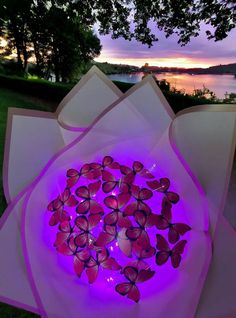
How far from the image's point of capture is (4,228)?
4.53 ft

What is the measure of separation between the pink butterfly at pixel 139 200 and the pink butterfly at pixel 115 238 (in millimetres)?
74

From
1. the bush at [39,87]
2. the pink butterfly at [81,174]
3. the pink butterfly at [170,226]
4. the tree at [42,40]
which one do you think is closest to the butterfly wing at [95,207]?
the pink butterfly at [81,174]

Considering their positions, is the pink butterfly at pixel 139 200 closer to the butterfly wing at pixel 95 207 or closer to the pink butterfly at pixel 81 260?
the butterfly wing at pixel 95 207

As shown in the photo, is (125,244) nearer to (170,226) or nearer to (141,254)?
(141,254)

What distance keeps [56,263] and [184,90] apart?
10.3 metres

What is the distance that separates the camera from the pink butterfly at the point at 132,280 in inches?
45.8

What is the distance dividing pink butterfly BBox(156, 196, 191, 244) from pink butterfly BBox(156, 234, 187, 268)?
0.02m

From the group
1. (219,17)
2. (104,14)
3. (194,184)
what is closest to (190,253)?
(194,184)

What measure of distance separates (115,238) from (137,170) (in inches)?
11.0

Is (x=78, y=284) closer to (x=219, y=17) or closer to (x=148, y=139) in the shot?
(x=148, y=139)

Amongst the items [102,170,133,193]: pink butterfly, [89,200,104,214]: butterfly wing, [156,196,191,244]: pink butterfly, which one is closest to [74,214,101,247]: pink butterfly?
[89,200,104,214]: butterfly wing

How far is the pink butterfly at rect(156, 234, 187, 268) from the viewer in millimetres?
1164

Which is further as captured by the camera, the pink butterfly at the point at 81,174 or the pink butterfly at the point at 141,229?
the pink butterfly at the point at 81,174

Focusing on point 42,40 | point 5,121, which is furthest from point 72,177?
point 42,40
